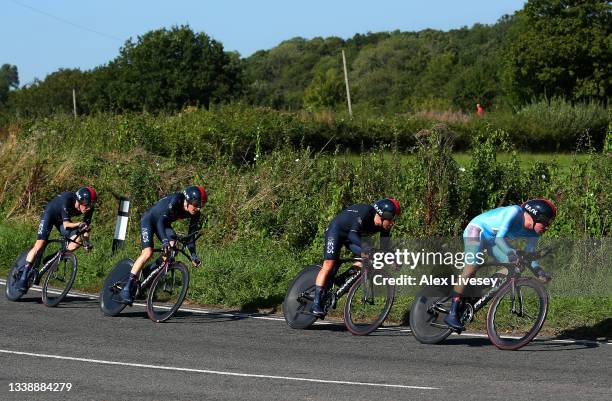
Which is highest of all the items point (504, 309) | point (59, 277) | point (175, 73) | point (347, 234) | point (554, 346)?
point (175, 73)

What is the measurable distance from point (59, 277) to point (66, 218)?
96 cm

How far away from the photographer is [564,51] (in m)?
72.1

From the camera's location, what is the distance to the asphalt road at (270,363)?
364 inches

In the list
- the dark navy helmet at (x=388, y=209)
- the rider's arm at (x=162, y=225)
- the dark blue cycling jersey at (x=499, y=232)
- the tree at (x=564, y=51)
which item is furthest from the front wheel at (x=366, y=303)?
the tree at (x=564, y=51)

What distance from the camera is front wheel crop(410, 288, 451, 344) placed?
1192 cm

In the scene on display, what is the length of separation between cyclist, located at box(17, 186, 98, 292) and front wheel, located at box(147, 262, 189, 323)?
1.80 metres

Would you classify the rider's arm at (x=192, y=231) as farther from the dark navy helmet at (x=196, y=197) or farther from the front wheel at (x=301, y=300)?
the front wheel at (x=301, y=300)

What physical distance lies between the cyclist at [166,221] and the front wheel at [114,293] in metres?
0.24

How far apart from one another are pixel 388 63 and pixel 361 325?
419 feet

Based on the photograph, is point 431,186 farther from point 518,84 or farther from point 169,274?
point 518,84

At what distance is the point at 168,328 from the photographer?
1338 centimetres

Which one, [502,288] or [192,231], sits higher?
[192,231]

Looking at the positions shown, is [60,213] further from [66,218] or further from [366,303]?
[366,303]

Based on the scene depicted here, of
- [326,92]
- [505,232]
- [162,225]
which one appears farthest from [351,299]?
[326,92]
